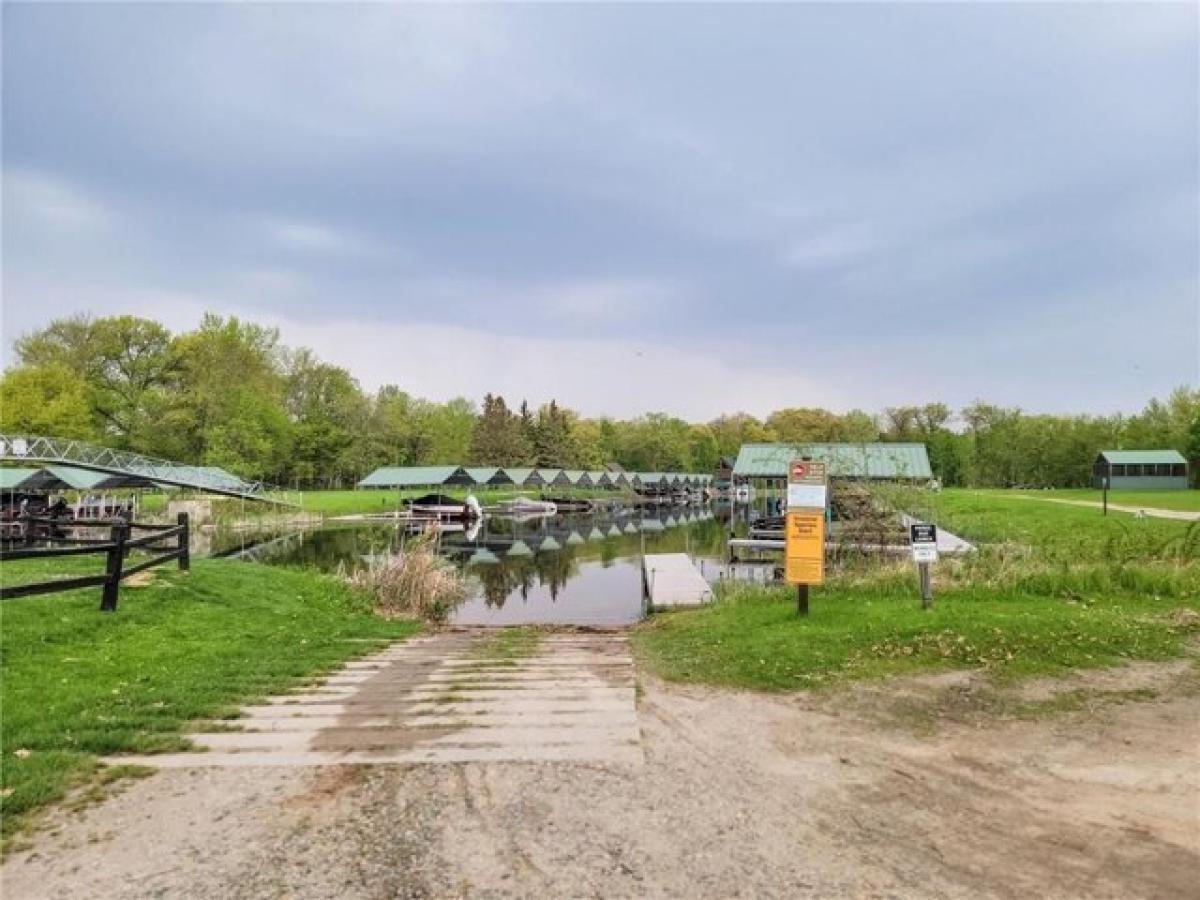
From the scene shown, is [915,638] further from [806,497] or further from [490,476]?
[490,476]

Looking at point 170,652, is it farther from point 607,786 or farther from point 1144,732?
point 1144,732

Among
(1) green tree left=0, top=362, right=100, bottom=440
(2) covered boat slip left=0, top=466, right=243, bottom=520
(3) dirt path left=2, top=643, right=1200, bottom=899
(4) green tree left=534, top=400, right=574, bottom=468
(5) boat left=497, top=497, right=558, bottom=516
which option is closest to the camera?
(3) dirt path left=2, top=643, right=1200, bottom=899

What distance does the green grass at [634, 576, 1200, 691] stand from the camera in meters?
7.39

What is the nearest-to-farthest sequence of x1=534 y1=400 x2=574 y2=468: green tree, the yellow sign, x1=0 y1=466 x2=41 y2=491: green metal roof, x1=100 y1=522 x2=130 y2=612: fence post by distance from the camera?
x1=100 y1=522 x2=130 y2=612: fence post < the yellow sign < x1=0 y1=466 x2=41 y2=491: green metal roof < x1=534 y1=400 x2=574 y2=468: green tree

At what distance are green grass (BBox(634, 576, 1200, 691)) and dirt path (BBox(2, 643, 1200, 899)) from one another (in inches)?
69.9

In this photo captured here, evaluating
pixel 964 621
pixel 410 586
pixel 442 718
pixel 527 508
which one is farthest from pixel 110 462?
pixel 964 621

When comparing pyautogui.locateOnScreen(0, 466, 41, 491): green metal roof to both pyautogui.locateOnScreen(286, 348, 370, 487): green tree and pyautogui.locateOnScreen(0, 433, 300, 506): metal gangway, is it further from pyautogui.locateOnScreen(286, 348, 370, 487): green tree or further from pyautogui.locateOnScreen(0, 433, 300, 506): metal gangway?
pyautogui.locateOnScreen(286, 348, 370, 487): green tree

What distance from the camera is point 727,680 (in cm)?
723

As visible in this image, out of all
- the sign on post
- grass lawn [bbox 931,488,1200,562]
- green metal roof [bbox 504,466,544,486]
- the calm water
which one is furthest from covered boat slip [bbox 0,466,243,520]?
green metal roof [bbox 504,466,544,486]

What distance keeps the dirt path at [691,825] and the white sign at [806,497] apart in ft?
14.2

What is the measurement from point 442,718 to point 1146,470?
6006cm

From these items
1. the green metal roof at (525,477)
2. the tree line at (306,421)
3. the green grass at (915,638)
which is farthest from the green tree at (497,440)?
the green grass at (915,638)

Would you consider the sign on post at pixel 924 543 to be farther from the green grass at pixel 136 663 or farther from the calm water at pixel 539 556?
the calm water at pixel 539 556

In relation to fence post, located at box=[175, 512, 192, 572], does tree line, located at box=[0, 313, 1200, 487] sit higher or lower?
higher
